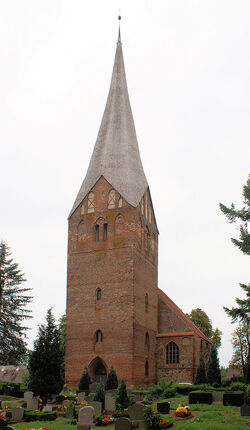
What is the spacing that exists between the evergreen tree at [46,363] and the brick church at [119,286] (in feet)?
24.8

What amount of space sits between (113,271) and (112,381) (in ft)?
27.2

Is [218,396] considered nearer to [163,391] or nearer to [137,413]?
[137,413]

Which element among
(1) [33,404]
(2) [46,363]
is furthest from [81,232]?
(1) [33,404]

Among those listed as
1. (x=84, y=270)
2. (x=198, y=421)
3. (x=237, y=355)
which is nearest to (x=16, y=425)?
(x=198, y=421)

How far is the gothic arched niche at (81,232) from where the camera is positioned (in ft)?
126

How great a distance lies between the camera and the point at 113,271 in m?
35.9

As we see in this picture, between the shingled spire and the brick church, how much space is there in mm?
90

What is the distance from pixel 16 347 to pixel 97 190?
15644 mm

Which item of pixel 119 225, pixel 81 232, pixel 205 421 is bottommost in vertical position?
pixel 205 421

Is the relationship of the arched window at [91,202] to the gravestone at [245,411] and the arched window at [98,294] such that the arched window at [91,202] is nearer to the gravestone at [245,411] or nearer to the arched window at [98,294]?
the arched window at [98,294]

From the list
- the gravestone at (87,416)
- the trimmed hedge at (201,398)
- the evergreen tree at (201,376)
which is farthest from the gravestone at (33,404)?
the evergreen tree at (201,376)

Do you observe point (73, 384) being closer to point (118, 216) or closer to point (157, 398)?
point (157, 398)

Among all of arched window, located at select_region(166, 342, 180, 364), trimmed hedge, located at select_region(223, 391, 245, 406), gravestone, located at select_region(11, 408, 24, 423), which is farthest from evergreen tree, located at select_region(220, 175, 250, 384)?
arched window, located at select_region(166, 342, 180, 364)

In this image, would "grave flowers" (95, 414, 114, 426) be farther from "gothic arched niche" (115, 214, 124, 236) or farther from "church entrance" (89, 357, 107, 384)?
"gothic arched niche" (115, 214, 124, 236)
